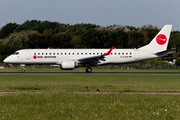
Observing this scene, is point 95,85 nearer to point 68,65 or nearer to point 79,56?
point 68,65

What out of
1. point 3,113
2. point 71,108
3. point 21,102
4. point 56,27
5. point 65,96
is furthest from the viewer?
point 56,27

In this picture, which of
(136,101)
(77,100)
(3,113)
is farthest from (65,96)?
(3,113)

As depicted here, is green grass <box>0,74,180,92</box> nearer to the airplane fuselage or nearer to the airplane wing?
the airplane wing

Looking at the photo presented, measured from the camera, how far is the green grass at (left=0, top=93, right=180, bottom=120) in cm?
1130

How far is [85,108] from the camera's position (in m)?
12.9

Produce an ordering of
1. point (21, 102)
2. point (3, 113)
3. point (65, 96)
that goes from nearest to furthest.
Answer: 1. point (3, 113)
2. point (21, 102)
3. point (65, 96)

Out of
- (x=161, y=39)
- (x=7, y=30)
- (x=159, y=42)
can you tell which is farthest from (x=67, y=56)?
(x=7, y=30)

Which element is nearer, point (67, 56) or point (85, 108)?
point (85, 108)

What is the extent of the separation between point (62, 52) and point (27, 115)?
3566 centimetres

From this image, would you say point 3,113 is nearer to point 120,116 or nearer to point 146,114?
point 120,116

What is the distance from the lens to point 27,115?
11.5 metres

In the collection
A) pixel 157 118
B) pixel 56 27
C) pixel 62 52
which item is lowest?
pixel 157 118

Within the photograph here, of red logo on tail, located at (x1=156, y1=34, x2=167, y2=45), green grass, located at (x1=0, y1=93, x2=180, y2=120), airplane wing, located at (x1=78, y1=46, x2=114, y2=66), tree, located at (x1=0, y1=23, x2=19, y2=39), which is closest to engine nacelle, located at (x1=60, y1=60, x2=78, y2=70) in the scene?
airplane wing, located at (x1=78, y1=46, x2=114, y2=66)

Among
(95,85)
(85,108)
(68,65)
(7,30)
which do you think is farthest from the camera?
(7,30)
